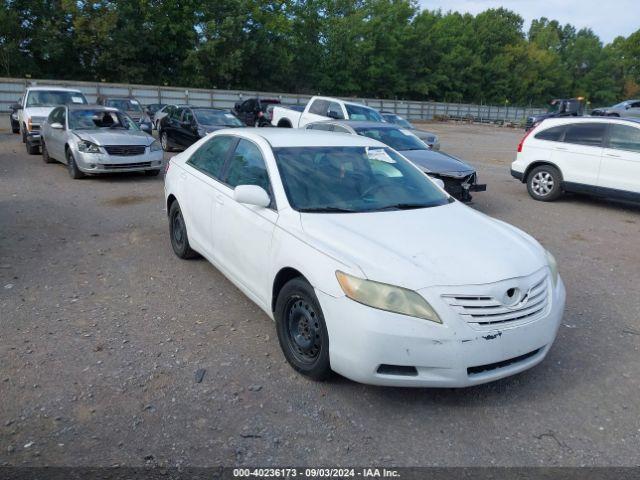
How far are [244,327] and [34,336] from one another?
162 centimetres

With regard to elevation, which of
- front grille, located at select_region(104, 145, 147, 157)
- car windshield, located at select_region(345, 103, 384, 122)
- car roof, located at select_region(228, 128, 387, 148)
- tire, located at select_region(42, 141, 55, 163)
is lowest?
tire, located at select_region(42, 141, 55, 163)

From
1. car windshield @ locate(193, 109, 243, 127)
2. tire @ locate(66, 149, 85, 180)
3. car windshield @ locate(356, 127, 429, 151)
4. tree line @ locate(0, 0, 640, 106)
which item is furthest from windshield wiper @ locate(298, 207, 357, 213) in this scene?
tree line @ locate(0, 0, 640, 106)

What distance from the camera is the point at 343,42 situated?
53.1 m

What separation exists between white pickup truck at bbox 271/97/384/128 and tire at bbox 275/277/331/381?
12.7 m

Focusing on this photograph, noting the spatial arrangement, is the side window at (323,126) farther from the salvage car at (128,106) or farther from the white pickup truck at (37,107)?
the salvage car at (128,106)

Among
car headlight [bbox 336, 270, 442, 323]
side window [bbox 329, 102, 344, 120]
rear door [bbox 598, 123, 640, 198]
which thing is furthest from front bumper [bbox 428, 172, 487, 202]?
side window [bbox 329, 102, 344, 120]

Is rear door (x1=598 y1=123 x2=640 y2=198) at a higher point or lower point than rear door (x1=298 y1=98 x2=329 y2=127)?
lower

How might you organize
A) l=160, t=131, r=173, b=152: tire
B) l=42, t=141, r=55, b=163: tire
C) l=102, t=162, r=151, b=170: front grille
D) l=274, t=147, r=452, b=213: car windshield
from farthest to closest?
l=160, t=131, r=173, b=152: tire
l=42, t=141, r=55, b=163: tire
l=102, t=162, r=151, b=170: front grille
l=274, t=147, r=452, b=213: car windshield

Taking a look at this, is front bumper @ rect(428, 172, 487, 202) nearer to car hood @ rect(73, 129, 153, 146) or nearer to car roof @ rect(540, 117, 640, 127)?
car roof @ rect(540, 117, 640, 127)

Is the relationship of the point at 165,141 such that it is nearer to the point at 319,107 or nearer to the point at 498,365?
→ the point at 319,107

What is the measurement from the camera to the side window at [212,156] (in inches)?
196

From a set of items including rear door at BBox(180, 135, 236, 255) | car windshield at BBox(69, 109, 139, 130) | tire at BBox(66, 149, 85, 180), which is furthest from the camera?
car windshield at BBox(69, 109, 139, 130)

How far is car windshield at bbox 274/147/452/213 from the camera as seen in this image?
4.03 m

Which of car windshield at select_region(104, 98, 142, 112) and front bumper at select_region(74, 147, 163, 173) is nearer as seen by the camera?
front bumper at select_region(74, 147, 163, 173)
